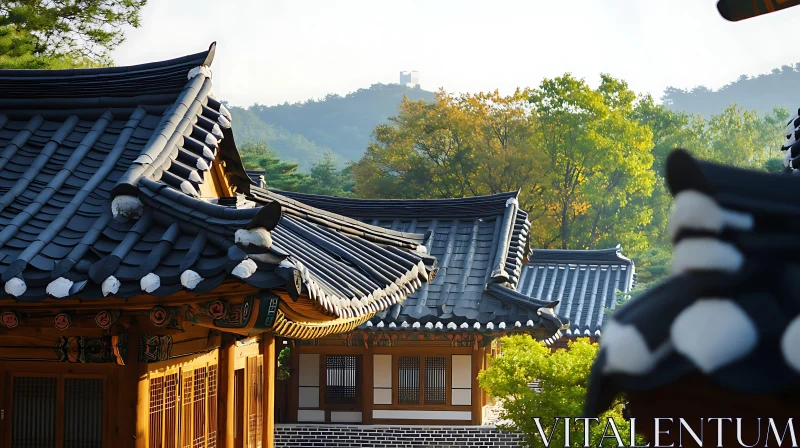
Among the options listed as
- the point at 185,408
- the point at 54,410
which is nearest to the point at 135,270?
the point at 54,410

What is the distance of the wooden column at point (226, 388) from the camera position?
24.4ft

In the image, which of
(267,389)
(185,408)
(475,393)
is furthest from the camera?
(475,393)

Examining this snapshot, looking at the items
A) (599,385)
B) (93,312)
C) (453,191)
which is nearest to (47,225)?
(93,312)

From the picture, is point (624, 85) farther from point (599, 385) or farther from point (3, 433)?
point (599, 385)

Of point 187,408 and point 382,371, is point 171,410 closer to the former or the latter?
point 187,408

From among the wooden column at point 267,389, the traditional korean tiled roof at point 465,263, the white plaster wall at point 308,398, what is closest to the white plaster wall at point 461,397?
the traditional korean tiled roof at point 465,263

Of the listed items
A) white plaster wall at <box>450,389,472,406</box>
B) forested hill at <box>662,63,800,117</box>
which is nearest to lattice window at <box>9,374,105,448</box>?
white plaster wall at <box>450,389,472,406</box>

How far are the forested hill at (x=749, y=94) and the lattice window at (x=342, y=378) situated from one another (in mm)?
106141

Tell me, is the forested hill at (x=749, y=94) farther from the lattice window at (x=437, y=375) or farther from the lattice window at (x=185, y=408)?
the lattice window at (x=185, y=408)

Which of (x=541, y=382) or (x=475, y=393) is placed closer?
(x=541, y=382)

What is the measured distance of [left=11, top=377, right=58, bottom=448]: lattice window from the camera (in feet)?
20.0

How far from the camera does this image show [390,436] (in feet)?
58.6

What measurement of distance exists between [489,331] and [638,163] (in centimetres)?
2677

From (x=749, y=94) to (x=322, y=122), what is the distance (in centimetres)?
5941
